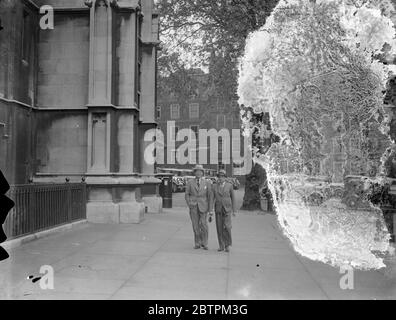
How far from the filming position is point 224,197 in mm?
9609

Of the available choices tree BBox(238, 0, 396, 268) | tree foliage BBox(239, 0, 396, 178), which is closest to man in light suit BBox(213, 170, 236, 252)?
tree BBox(238, 0, 396, 268)

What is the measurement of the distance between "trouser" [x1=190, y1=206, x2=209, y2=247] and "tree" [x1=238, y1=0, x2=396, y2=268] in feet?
8.70

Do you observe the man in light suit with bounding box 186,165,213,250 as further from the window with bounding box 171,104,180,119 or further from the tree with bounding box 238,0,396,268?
the window with bounding box 171,104,180,119

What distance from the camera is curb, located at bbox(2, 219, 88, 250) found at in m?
8.80

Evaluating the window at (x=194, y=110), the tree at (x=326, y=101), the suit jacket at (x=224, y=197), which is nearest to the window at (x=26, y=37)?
the suit jacket at (x=224, y=197)

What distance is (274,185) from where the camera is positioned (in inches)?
310

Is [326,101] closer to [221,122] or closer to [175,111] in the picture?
[221,122]

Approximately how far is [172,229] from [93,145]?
3.98 m

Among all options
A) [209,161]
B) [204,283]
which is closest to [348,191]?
[204,283]

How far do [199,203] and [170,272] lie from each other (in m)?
2.86

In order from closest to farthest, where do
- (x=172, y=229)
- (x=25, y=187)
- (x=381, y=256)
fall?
(x=381, y=256), (x=25, y=187), (x=172, y=229)

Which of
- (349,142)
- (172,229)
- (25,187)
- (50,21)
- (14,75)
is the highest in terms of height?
(50,21)

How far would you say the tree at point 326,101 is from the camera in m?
6.29

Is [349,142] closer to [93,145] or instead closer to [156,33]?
[93,145]
